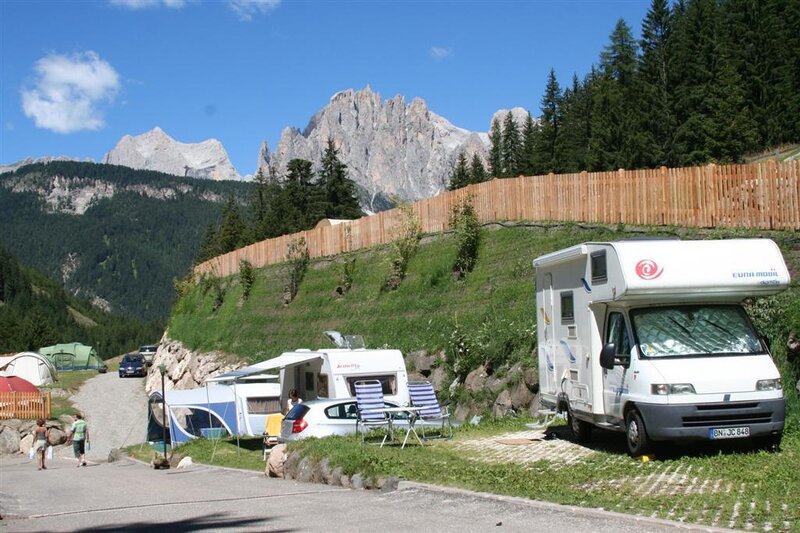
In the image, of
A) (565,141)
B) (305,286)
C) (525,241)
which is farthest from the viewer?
(565,141)

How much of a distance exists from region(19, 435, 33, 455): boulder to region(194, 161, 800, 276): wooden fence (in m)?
19.2

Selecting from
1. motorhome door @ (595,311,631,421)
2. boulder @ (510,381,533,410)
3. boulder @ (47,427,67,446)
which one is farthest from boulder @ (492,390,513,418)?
boulder @ (47,427,67,446)

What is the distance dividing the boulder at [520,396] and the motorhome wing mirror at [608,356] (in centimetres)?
710

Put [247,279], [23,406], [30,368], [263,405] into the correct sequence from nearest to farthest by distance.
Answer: [263,405], [23,406], [247,279], [30,368]

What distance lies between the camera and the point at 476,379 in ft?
68.9

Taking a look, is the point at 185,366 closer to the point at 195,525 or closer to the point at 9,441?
the point at 9,441

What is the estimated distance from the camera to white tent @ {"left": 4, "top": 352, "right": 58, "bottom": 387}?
60094mm

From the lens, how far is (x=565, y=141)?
69.1 m

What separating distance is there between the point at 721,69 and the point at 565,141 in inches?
852

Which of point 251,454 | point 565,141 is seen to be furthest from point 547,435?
point 565,141

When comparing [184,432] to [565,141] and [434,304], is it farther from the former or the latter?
[565,141]

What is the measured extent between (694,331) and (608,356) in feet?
3.91

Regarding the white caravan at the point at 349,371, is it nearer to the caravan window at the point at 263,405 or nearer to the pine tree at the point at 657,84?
the caravan window at the point at 263,405

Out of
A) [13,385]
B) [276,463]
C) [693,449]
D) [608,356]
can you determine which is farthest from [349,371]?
[13,385]
